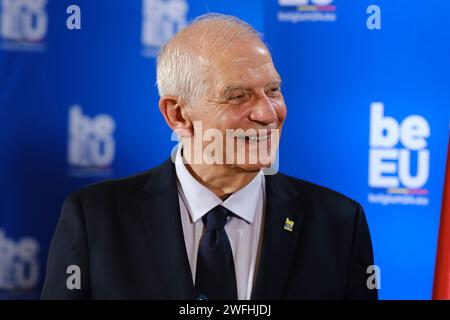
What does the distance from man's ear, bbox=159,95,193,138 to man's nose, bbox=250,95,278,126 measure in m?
0.22

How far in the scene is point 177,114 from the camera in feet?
6.47

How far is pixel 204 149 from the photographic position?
6.31ft

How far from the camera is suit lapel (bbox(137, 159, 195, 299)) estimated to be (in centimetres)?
186

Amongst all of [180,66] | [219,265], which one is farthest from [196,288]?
[180,66]

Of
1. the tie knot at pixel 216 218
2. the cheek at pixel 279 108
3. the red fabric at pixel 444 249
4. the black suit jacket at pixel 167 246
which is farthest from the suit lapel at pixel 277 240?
the red fabric at pixel 444 249

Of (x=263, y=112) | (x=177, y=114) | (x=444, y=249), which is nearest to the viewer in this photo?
(x=263, y=112)

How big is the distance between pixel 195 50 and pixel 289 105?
0.51 m

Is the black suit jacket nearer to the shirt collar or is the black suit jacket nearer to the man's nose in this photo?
the shirt collar

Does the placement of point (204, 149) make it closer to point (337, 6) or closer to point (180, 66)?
point (180, 66)

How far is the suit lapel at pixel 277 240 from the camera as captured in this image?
73.5 inches

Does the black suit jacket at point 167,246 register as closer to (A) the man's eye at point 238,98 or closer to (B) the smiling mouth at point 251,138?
(B) the smiling mouth at point 251,138

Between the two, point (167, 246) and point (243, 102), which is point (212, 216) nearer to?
point (167, 246)

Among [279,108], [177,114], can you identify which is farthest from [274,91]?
[177,114]

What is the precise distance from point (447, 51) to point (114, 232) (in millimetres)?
1287
